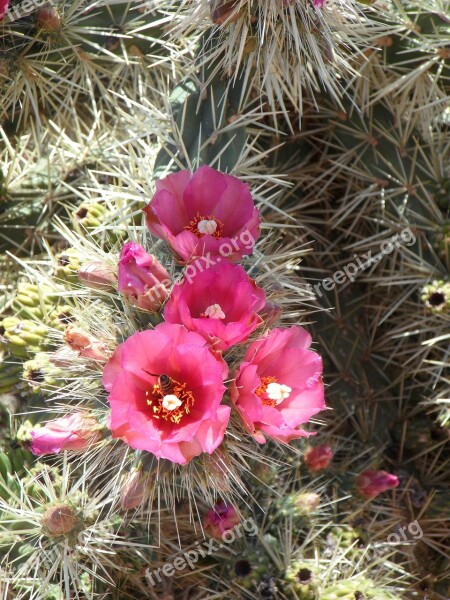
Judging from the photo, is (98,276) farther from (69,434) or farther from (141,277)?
(69,434)

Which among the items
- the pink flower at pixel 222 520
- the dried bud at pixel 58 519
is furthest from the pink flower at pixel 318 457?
the dried bud at pixel 58 519

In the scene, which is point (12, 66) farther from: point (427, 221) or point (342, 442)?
point (342, 442)

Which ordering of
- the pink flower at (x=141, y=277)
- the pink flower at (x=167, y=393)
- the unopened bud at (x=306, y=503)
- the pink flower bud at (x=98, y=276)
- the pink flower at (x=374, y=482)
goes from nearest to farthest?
the pink flower at (x=167, y=393) → the pink flower at (x=141, y=277) → the pink flower bud at (x=98, y=276) → the unopened bud at (x=306, y=503) → the pink flower at (x=374, y=482)

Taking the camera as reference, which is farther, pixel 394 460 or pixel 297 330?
pixel 394 460

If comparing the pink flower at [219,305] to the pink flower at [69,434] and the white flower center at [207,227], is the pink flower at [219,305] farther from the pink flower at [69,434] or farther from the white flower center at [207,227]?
the pink flower at [69,434]

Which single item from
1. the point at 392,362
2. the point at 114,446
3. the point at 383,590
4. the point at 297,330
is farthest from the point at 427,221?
the point at 114,446

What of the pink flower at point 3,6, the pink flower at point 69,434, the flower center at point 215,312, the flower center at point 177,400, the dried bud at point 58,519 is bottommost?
the dried bud at point 58,519

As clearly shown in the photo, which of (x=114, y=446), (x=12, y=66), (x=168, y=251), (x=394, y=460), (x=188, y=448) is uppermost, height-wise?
(x=12, y=66)
